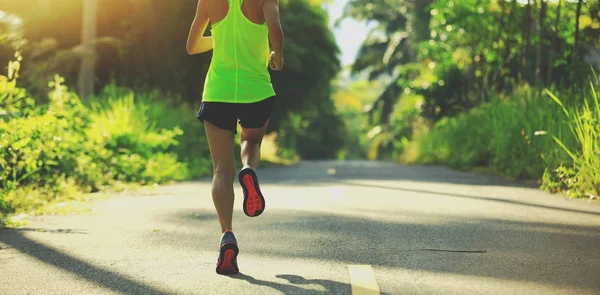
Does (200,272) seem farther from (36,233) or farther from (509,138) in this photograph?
(509,138)

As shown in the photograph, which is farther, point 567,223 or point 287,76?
point 287,76

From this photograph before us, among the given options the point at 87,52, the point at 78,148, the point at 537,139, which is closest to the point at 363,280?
the point at 78,148

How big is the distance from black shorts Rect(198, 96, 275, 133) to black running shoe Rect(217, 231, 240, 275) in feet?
2.31

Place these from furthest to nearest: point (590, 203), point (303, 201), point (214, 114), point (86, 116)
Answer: point (86, 116) → point (303, 201) → point (590, 203) → point (214, 114)

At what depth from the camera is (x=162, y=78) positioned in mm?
24391

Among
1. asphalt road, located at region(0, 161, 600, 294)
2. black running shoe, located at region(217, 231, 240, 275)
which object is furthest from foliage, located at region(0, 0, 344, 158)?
black running shoe, located at region(217, 231, 240, 275)

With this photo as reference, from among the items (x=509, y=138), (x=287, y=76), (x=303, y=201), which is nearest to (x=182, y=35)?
(x=287, y=76)

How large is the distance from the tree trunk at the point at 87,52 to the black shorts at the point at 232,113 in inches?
576

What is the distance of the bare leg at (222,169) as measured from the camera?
5422mm

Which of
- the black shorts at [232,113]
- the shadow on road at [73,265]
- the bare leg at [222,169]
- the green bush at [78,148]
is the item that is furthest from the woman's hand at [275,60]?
the green bush at [78,148]

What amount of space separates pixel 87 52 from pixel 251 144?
14698 mm

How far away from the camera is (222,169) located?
5.45 m

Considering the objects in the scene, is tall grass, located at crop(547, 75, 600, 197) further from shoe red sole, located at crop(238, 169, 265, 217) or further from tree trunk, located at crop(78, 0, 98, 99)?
tree trunk, located at crop(78, 0, 98, 99)

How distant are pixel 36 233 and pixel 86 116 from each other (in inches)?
291
